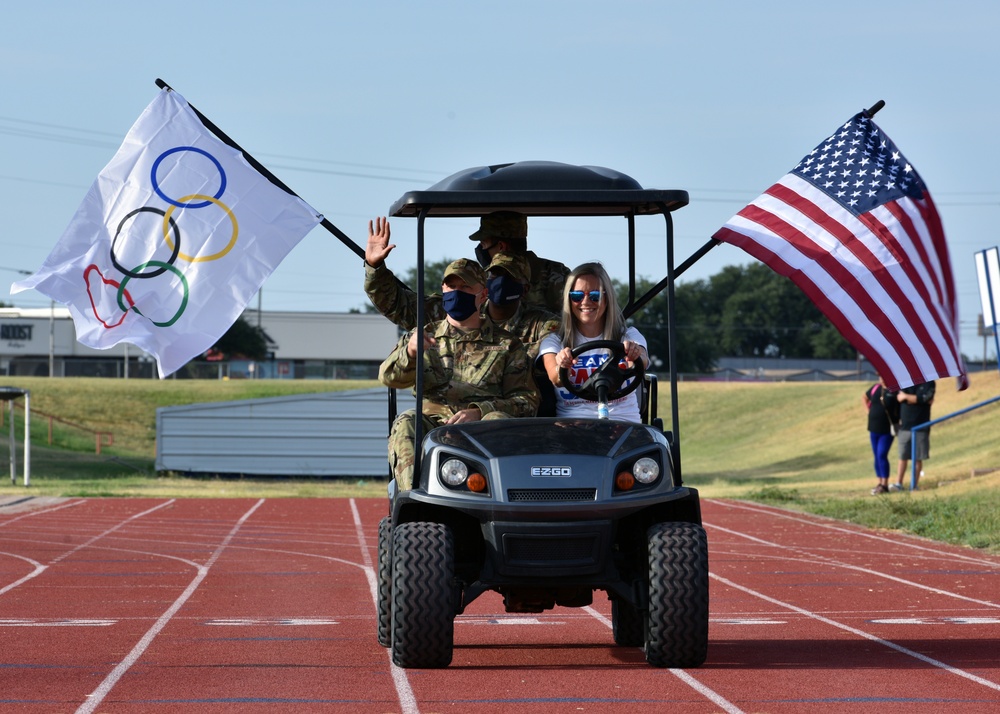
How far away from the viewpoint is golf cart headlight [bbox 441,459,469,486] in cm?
664

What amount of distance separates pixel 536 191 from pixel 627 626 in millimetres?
2361

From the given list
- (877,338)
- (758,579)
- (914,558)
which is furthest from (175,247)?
(914,558)

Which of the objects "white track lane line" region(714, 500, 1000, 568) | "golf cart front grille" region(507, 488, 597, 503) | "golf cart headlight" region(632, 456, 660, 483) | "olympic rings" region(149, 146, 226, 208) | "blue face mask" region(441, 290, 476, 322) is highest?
"olympic rings" region(149, 146, 226, 208)

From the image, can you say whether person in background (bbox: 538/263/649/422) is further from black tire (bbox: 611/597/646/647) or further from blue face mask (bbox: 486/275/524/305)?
black tire (bbox: 611/597/646/647)

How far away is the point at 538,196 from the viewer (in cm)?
703

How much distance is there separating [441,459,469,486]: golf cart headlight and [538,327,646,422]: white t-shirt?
0.80 metres

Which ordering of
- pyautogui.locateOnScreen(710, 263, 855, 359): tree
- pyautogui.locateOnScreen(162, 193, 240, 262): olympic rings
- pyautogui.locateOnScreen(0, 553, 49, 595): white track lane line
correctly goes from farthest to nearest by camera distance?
1. pyautogui.locateOnScreen(710, 263, 855, 359): tree
2. pyautogui.locateOnScreen(0, 553, 49, 595): white track lane line
3. pyautogui.locateOnScreen(162, 193, 240, 262): olympic rings

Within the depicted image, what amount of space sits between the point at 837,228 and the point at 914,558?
595 centimetres

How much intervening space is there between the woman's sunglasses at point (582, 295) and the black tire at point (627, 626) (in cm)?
161

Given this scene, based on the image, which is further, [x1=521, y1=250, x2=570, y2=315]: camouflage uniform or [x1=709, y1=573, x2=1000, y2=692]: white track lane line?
[x1=521, y1=250, x2=570, y2=315]: camouflage uniform

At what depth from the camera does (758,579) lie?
12211mm

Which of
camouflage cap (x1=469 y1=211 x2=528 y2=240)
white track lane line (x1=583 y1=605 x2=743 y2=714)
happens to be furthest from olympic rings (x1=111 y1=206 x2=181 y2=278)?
white track lane line (x1=583 y1=605 x2=743 y2=714)

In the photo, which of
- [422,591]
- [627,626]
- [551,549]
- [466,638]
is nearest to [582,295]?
[551,549]

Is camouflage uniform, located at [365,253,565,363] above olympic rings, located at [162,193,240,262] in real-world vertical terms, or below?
below
